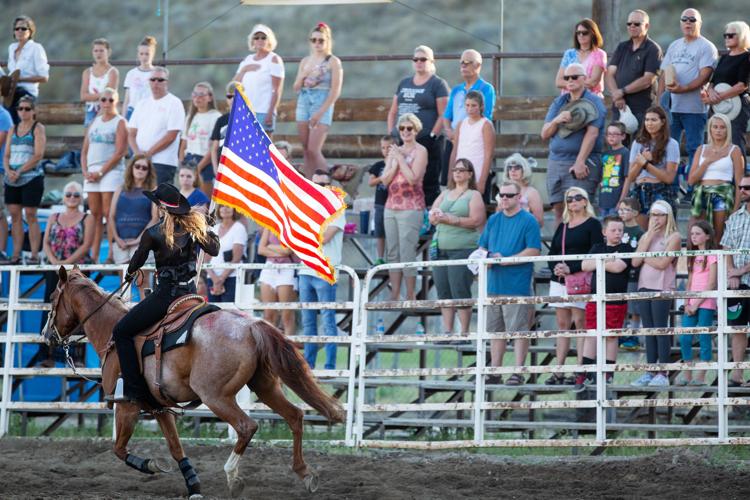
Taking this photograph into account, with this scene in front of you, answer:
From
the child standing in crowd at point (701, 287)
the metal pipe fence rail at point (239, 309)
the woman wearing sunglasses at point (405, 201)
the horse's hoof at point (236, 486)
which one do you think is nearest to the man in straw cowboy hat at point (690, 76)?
the child standing in crowd at point (701, 287)

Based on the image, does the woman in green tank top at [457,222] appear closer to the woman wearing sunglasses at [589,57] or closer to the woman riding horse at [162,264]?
the woman wearing sunglasses at [589,57]

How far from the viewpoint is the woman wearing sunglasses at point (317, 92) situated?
15.7 m

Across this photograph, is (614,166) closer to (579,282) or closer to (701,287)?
(579,282)

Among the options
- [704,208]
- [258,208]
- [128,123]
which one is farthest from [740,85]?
[128,123]

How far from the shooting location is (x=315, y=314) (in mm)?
13734

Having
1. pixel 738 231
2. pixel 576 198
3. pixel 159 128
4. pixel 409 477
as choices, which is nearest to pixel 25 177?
pixel 159 128

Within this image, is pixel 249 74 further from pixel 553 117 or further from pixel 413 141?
pixel 553 117

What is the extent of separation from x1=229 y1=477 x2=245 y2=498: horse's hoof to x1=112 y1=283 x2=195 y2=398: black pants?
106cm

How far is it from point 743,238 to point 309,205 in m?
4.35

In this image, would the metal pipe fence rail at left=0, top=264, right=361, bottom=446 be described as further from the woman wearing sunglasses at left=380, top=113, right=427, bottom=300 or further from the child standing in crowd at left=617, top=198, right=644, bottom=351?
the child standing in crowd at left=617, top=198, right=644, bottom=351

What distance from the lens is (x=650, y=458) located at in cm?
1112

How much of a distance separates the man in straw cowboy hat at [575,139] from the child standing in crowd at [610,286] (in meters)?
1.49

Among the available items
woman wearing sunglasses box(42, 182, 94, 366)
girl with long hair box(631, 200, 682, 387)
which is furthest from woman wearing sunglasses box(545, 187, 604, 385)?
woman wearing sunglasses box(42, 182, 94, 366)

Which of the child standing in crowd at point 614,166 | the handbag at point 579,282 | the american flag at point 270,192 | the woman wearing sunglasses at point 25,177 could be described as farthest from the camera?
the woman wearing sunglasses at point 25,177
